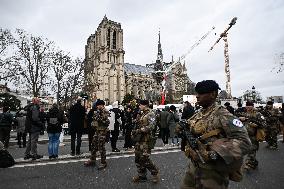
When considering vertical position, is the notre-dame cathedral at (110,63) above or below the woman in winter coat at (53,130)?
above

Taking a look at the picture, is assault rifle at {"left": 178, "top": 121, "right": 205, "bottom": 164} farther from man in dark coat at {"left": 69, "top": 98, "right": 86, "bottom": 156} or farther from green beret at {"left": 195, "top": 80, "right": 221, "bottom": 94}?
man in dark coat at {"left": 69, "top": 98, "right": 86, "bottom": 156}

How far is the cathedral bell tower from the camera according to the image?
341ft

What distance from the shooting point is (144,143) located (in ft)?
25.5

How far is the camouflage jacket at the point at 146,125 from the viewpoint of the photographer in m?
7.74

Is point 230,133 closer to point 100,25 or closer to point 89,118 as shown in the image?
point 89,118

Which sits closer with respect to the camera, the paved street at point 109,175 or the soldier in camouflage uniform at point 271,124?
the paved street at point 109,175

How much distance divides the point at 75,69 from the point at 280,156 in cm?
3696

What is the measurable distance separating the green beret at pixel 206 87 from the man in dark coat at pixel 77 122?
8.53 m

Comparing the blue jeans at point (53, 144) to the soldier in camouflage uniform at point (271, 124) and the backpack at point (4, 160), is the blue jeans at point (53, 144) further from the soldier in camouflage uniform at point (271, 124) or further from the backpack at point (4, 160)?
the soldier in camouflage uniform at point (271, 124)

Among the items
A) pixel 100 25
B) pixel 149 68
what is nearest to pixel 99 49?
pixel 100 25

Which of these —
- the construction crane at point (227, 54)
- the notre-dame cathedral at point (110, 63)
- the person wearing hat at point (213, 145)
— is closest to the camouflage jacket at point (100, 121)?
the person wearing hat at point (213, 145)

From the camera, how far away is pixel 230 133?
11.4 feet

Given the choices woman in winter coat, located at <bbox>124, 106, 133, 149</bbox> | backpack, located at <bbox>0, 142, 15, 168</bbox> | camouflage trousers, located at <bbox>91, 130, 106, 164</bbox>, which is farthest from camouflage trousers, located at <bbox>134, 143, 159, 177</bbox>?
woman in winter coat, located at <bbox>124, 106, 133, 149</bbox>

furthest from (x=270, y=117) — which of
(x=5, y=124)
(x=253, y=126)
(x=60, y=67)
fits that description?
(x=60, y=67)
